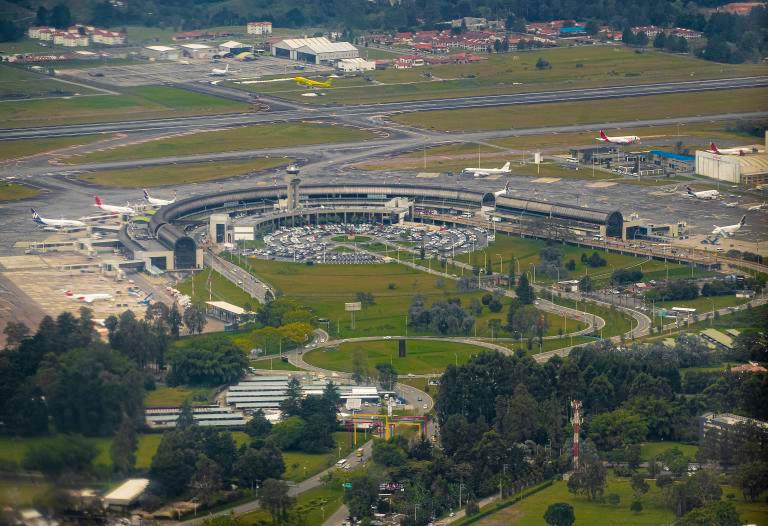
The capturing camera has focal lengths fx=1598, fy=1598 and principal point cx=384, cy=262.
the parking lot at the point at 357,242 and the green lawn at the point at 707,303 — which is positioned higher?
the green lawn at the point at 707,303

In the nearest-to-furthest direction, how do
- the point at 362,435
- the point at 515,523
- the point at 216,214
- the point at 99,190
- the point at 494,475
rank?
the point at 515,523 → the point at 494,475 → the point at 362,435 → the point at 216,214 → the point at 99,190

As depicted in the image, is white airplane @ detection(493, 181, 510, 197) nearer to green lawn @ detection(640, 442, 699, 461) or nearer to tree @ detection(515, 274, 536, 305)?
tree @ detection(515, 274, 536, 305)

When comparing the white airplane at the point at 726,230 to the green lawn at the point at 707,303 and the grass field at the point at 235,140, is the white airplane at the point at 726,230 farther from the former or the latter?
the grass field at the point at 235,140

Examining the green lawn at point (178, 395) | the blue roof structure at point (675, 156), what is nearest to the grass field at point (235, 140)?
the blue roof structure at point (675, 156)

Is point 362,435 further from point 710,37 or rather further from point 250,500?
point 710,37

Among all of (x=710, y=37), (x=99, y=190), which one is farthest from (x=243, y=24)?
(x=99, y=190)

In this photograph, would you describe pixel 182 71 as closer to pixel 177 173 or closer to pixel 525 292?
pixel 177 173
